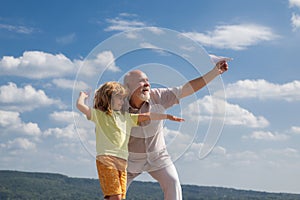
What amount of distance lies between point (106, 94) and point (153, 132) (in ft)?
3.86

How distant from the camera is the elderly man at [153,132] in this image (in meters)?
8.59

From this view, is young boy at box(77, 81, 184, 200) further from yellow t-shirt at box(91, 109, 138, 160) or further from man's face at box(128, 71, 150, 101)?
man's face at box(128, 71, 150, 101)

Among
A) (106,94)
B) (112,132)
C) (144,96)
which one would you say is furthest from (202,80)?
(112,132)

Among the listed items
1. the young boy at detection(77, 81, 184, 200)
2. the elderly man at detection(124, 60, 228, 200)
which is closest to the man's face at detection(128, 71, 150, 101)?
the elderly man at detection(124, 60, 228, 200)

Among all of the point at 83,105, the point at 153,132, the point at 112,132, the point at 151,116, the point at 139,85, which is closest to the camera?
the point at 112,132

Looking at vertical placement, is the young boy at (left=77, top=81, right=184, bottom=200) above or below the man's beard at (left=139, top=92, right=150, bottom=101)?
below

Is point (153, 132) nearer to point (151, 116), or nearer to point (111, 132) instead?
point (151, 116)

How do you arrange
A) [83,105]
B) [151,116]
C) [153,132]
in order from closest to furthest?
[83,105]
[151,116]
[153,132]

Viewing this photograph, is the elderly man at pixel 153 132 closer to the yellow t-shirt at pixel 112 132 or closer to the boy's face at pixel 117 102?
the boy's face at pixel 117 102

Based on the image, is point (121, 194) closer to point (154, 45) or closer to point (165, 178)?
point (165, 178)

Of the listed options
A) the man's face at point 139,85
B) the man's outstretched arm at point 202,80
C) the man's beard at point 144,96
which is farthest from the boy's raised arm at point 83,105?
the man's outstretched arm at point 202,80

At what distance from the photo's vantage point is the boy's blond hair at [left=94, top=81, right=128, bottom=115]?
8.12 m

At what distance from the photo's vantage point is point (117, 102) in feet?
27.0

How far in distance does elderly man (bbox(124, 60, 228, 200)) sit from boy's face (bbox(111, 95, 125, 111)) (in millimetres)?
229
